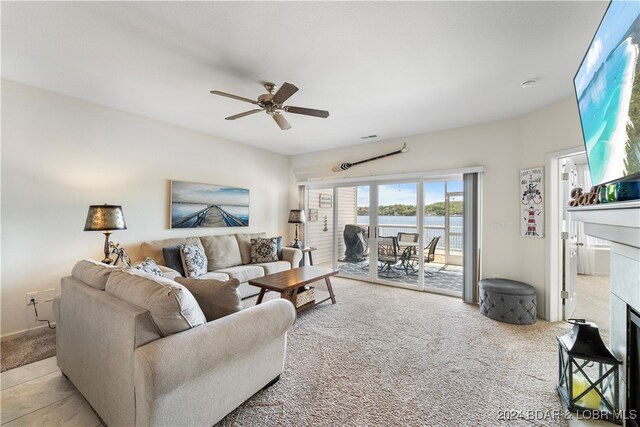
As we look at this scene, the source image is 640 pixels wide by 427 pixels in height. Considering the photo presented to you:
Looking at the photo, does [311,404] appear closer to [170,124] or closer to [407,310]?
[407,310]

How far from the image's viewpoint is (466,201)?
385cm

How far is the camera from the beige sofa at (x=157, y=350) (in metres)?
1.22

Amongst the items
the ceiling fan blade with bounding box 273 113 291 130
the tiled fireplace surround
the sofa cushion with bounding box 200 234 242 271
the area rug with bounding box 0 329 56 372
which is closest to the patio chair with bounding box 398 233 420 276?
the tiled fireplace surround

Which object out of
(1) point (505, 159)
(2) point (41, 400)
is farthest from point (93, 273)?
(1) point (505, 159)

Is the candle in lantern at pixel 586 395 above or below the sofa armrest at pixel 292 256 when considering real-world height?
below

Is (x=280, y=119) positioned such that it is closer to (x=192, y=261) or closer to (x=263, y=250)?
(x=192, y=261)

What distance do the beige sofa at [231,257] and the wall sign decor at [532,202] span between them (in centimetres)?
339

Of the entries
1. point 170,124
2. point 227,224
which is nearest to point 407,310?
point 227,224

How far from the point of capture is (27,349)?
8.04 feet

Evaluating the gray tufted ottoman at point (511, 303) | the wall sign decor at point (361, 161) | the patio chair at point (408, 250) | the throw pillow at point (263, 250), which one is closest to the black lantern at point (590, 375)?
the gray tufted ottoman at point (511, 303)

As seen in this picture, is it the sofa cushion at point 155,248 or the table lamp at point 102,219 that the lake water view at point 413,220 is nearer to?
the sofa cushion at point 155,248

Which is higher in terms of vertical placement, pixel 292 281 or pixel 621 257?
pixel 621 257

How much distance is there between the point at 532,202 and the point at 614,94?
2467 mm

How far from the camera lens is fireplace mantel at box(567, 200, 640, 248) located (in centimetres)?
113
